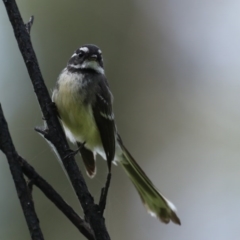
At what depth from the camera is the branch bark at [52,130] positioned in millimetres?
1032

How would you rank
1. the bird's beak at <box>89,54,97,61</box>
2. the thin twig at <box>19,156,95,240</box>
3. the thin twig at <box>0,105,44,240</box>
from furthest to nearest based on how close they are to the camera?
the bird's beak at <box>89,54,97,61</box>, the thin twig at <box>19,156,95,240</box>, the thin twig at <box>0,105,44,240</box>

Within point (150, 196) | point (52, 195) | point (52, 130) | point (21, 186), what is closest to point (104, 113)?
point (150, 196)

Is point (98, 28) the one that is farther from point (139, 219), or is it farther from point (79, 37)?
point (139, 219)

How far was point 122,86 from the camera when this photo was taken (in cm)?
500

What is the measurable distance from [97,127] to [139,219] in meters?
2.37

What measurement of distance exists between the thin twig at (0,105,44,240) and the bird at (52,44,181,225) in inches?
38.3

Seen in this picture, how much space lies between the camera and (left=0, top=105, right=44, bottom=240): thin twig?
85cm

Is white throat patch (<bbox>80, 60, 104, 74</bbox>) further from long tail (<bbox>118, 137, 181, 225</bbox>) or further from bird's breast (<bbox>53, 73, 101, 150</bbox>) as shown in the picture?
long tail (<bbox>118, 137, 181, 225</bbox>)

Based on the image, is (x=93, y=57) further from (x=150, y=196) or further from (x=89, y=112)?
(x=150, y=196)

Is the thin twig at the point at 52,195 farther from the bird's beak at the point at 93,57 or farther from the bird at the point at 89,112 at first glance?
the bird's beak at the point at 93,57

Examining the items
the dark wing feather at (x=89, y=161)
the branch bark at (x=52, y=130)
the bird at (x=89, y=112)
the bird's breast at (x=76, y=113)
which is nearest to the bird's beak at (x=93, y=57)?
the bird at (x=89, y=112)

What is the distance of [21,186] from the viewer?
878 mm

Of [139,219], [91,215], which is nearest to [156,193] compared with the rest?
[91,215]

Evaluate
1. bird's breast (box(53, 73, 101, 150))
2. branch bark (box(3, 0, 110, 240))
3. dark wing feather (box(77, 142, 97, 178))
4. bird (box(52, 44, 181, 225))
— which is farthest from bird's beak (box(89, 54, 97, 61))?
branch bark (box(3, 0, 110, 240))
